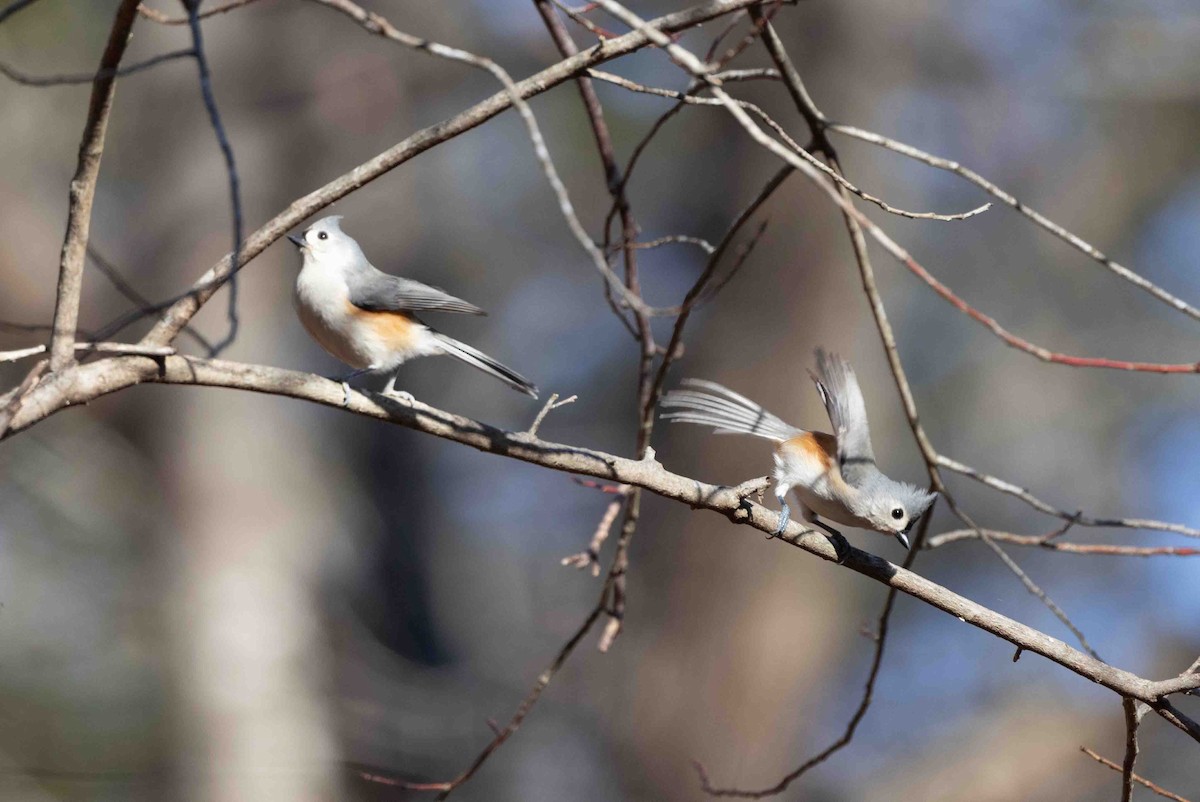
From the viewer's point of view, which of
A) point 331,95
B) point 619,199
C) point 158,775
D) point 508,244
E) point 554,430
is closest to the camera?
point 619,199

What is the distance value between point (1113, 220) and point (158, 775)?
7.79 m

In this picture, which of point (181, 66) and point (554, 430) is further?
point (554, 430)

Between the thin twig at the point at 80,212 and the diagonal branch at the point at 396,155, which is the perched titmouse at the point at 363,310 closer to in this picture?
the diagonal branch at the point at 396,155

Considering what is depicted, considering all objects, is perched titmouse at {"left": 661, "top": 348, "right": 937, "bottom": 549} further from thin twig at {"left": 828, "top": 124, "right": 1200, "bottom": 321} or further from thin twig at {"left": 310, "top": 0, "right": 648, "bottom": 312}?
thin twig at {"left": 310, "top": 0, "right": 648, "bottom": 312}

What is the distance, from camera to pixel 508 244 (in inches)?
371

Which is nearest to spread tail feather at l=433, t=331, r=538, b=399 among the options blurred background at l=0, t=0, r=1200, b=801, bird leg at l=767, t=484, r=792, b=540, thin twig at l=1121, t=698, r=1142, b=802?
bird leg at l=767, t=484, r=792, b=540

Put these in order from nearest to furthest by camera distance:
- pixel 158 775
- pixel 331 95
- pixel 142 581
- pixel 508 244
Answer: pixel 158 775, pixel 142 581, pixel 331 95, pixel 508 244

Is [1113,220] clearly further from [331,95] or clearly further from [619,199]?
[619,199]

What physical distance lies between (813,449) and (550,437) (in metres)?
6.23

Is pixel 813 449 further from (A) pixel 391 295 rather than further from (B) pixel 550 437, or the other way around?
(B) pixel 550 437

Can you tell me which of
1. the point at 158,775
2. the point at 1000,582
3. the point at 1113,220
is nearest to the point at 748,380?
the point at 1000,582

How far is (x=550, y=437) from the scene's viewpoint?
8.72 meters

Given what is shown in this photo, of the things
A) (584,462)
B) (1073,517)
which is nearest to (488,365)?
(584,462)

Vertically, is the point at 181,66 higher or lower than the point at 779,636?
higher
